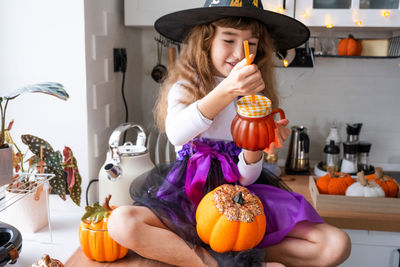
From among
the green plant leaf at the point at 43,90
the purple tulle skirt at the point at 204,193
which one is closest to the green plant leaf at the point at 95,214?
the purple tulle skirt at the point at 204,193

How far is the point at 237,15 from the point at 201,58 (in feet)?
0.60

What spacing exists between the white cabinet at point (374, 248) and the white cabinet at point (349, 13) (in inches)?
30.6

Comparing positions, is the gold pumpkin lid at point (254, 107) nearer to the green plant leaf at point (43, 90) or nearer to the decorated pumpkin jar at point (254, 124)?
the decorated pumpkin jar at point (254, 124)

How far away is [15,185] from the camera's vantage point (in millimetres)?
1341

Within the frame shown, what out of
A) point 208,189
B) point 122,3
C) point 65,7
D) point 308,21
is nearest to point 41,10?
point 65,7

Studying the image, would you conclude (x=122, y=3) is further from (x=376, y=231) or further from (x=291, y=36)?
(x=376, y=231)

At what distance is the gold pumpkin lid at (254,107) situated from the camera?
3.58ft

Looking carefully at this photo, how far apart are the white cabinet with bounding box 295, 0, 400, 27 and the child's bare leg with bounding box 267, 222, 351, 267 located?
832mm

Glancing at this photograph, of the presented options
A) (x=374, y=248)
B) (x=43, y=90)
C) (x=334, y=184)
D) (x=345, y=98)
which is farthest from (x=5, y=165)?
(x=345, y=98)

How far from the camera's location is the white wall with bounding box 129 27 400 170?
204cm

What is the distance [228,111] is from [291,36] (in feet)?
1.06

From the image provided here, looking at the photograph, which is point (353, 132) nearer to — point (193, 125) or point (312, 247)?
point (312, 247)

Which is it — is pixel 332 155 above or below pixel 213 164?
below

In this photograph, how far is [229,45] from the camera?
1.31 meters
